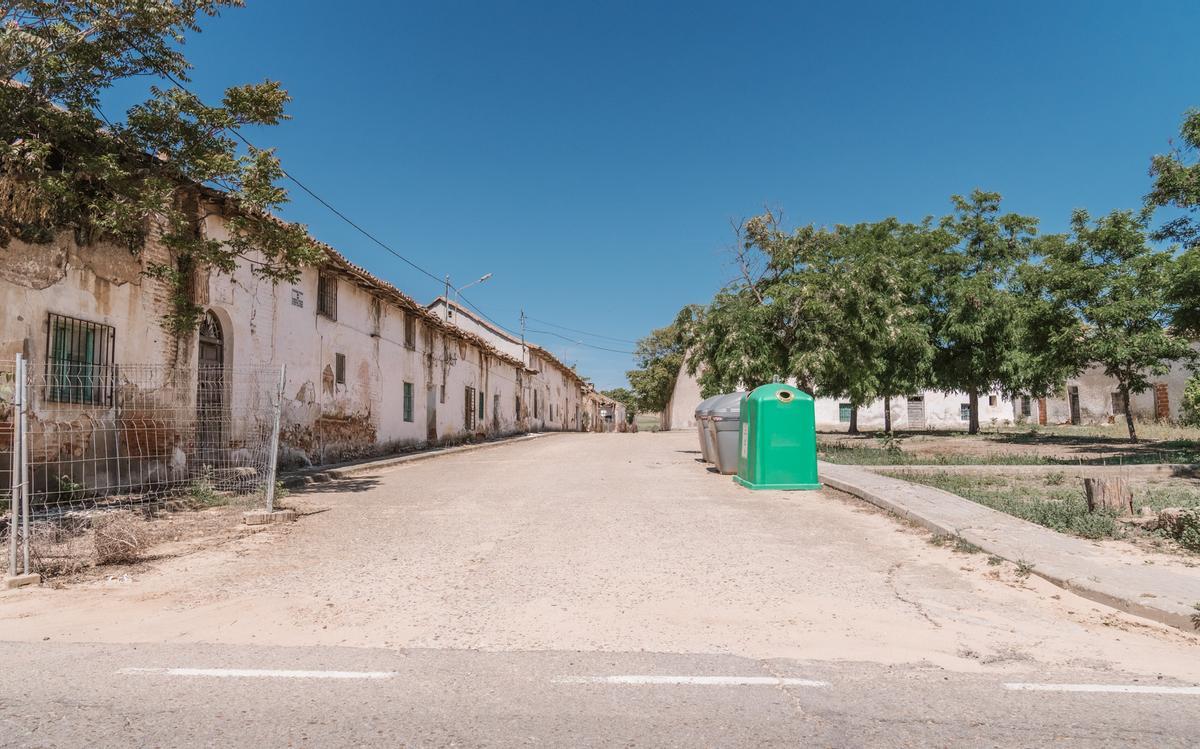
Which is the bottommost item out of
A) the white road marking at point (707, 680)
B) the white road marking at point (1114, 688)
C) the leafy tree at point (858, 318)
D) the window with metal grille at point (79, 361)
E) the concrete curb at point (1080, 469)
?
the white road marking at point (1114, 688)

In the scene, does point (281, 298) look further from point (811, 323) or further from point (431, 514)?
point (811, 323)

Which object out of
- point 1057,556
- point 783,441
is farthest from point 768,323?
point 1057,556

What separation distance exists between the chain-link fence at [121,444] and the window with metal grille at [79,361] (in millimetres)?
17

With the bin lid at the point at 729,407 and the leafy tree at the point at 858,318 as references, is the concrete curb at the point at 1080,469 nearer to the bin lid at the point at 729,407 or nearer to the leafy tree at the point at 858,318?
the bin lid at the point at 729,407

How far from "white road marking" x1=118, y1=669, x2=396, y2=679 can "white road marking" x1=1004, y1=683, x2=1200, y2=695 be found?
3329 mm

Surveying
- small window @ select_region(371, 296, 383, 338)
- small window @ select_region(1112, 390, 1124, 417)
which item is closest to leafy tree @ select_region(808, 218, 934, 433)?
small window @ select_region(371, 296, 383, 338)

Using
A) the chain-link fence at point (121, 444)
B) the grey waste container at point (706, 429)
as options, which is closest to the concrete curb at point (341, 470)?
the chain-link fence at point (121, 444)

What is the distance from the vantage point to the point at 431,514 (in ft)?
31.4

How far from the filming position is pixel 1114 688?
373 cm

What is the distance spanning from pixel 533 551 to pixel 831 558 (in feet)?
9.63

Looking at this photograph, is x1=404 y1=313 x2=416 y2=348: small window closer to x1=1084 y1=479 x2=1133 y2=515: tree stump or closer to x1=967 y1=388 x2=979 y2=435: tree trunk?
x1=1084 y1=479 x2=1133 y2=515: tree stump

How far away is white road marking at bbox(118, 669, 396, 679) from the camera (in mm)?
3807

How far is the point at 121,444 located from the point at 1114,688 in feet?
39.5

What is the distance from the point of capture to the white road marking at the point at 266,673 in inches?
150
